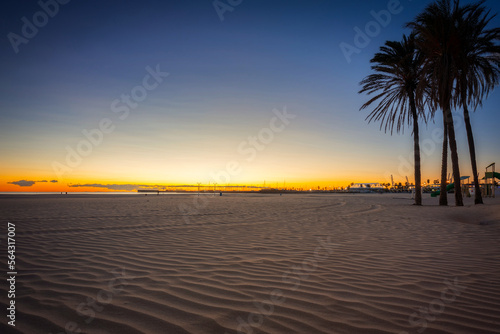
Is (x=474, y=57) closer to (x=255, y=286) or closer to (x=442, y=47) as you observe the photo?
(x=442, y=47)

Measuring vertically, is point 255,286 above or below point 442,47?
below

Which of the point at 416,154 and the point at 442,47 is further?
the point at 416,154

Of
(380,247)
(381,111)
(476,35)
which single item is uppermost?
(476,35)

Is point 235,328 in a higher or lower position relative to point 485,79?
lower

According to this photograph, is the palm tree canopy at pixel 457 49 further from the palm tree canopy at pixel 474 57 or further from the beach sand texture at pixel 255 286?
the beach sand texture at pixel 255 286

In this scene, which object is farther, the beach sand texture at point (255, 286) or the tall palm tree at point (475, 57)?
the tall palm tree at point (475, 57)

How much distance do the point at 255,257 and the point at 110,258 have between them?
2.62 metres

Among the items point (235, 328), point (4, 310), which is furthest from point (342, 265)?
point (4, 310)

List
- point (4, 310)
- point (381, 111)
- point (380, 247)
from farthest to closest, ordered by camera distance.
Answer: point (381, 111)
point (380, 247)
point (4, 310)

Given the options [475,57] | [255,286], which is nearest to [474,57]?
[475,57]

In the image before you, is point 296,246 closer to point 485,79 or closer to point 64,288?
point 64,288

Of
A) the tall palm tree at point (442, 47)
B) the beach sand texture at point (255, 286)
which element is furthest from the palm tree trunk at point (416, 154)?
the beach sand texture at point (255, 286)

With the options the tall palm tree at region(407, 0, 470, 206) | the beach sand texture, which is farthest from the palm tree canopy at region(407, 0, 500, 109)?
the beach sand texture

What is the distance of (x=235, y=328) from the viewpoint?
2.52 metres
